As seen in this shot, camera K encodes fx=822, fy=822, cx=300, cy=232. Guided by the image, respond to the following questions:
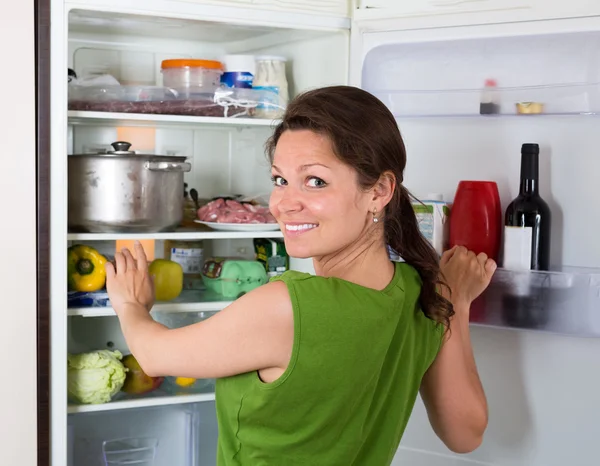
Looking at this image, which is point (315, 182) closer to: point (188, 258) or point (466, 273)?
point (466, 273)

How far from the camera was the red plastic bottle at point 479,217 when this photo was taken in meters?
1.67

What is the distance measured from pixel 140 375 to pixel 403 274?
0.95 m

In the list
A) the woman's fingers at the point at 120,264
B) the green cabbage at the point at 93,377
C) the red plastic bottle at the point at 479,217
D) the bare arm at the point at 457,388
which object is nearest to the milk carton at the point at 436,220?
the red plastic bottle at the point at 479,217

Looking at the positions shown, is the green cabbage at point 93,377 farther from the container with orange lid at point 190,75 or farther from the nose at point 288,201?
the nose at point 288,201

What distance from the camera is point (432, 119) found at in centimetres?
179

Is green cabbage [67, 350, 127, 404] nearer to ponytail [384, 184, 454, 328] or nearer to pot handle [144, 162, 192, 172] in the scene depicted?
pot handle [144, 162, 192, 172]

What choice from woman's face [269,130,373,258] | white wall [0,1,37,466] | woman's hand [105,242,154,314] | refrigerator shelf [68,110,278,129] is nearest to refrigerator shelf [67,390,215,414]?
white wall [0,1,37,466]

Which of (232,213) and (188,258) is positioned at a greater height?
(232,213)

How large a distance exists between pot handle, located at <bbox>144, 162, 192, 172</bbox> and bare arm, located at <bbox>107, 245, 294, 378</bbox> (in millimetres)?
705

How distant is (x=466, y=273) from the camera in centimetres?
145

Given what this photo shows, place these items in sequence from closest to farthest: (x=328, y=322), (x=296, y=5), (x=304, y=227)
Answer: (x=328, y=322) → (x=304, y=227) → (x=296, y=5)

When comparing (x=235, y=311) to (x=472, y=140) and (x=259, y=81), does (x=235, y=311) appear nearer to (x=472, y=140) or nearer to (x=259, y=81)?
(x=472, y=140)

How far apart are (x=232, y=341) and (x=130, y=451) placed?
117 cm

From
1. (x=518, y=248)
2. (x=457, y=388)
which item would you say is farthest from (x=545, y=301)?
(x=457, y=388)
